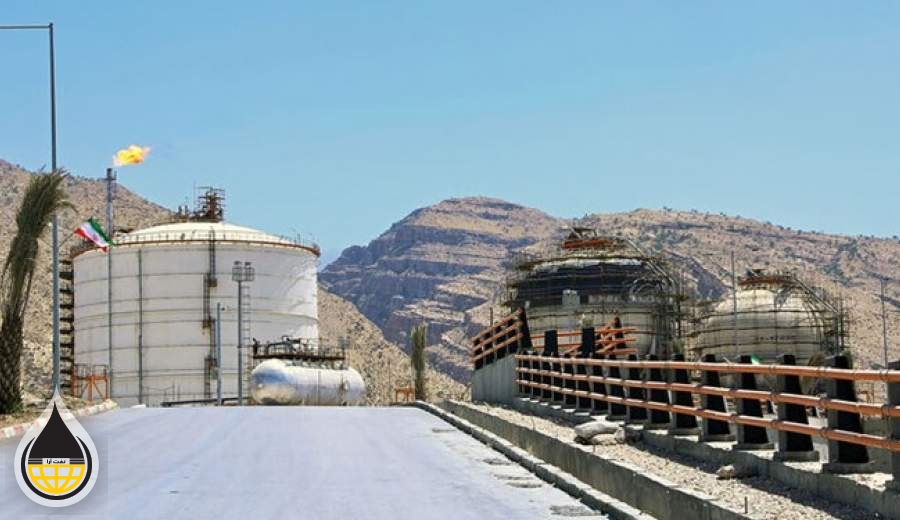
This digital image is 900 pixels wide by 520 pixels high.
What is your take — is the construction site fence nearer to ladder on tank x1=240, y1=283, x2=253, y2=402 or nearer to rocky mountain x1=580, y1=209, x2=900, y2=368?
ladder on tank x1=240, y1=283, x2=253, y2=402

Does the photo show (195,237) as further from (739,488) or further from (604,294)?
(739,488)

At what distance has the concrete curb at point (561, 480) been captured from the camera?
13703mm

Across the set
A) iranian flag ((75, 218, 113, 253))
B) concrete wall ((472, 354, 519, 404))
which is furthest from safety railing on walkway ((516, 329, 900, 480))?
iranian flag ((75, 218, 113, 253))

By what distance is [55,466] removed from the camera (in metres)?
14.3

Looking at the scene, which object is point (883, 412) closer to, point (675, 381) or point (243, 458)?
point (675, 381)

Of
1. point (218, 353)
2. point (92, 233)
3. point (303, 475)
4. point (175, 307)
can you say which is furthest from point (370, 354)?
point (303, 475)

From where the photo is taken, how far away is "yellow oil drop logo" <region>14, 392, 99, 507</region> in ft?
46.8

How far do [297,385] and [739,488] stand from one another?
50568 mm

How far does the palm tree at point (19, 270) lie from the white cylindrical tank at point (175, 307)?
38730 mm

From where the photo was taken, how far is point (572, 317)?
60500 millimetres

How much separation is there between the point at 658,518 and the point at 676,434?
212 inches

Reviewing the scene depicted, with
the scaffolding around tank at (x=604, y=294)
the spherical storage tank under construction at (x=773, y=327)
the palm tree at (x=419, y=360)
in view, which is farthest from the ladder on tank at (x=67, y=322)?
the spherical storage tank under construction at (x=773, y=327)

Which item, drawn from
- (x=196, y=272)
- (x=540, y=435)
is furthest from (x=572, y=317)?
(x=540, y=435)

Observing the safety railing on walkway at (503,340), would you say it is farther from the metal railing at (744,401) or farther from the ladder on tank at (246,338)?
the ladder on tank at (246,338)
